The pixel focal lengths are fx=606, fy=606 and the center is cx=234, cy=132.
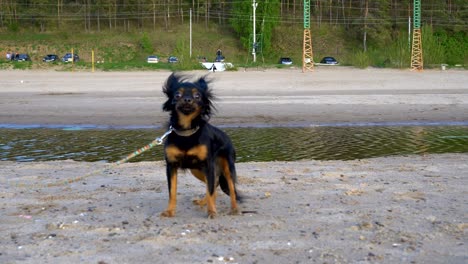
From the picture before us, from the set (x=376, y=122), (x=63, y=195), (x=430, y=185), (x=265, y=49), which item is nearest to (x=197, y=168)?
(x=63, y=195)

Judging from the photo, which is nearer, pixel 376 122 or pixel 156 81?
pixel 376 122

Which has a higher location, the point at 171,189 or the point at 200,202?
the point at 171,189

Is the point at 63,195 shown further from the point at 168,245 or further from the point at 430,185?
the point at 430,185

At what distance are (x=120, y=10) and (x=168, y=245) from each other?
302 ft

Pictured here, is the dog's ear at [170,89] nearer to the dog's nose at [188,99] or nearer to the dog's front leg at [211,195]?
the dog's nose at [188,99]

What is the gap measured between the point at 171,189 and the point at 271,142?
8416 millimetres

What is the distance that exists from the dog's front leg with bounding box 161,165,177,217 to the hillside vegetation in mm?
64546

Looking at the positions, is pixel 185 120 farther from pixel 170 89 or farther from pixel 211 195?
pixel 211 195

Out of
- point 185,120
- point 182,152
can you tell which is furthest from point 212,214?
point 185,120

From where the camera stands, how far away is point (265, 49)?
3078 inches

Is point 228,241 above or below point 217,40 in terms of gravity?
below

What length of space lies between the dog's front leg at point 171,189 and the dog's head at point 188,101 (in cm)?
50

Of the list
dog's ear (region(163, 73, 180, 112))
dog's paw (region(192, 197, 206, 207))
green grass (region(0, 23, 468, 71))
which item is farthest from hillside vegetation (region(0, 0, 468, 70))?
dog's ear (region(163, 73, 180, 112))

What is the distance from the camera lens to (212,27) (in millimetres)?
89000
